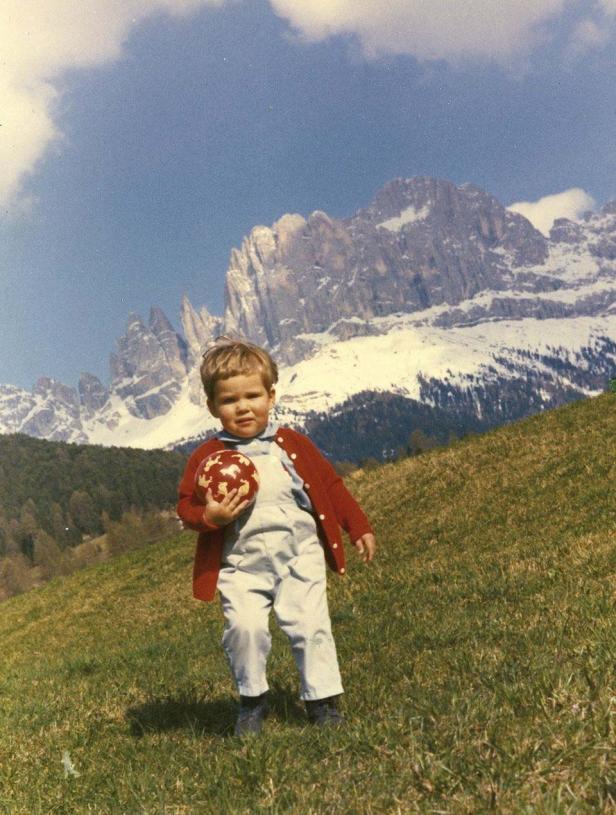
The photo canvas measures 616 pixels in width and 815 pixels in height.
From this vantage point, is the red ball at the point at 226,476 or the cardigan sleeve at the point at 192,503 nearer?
the red ball at the point at 226,476

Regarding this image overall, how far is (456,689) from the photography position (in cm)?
519

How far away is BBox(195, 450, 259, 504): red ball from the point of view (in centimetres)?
566

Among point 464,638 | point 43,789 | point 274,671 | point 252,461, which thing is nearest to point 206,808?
point 43,789

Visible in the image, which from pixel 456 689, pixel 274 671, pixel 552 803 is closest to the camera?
pixel 552 803

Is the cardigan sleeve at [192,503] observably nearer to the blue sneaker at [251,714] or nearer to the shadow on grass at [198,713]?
the blue sneaker at [251,714]

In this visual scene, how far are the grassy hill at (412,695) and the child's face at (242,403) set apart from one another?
99.2 inches

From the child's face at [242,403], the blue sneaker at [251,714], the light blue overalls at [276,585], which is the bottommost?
the blue sneaker at [251,714]

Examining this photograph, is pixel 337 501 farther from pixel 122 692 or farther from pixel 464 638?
pixel 122 692

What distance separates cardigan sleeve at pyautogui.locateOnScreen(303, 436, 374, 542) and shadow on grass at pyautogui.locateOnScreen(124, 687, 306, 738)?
1702 millimetres

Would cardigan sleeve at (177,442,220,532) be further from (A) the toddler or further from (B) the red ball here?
(B) the red ball

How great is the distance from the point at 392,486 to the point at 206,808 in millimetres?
18084

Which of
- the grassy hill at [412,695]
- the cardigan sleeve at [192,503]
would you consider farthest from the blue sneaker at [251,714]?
the cardigan sleeve at [192,503]

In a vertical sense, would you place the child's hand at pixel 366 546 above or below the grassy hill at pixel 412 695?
above

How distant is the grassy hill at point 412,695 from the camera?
12.2ft
